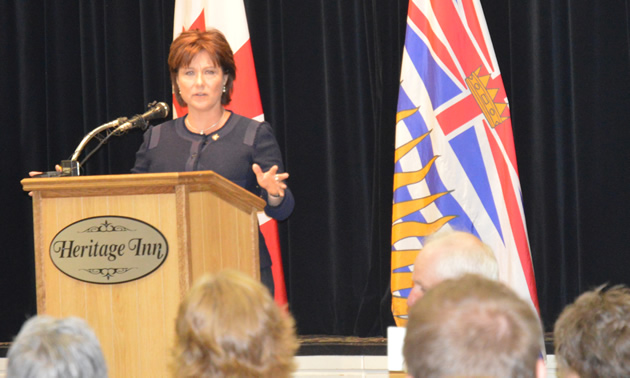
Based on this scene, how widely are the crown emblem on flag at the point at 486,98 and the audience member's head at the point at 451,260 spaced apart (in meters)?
1.90

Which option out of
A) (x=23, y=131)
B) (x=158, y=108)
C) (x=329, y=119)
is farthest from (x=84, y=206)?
(x=23, y=131)

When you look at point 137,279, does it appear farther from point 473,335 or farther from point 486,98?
point 486,98

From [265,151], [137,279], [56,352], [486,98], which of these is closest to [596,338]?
[56,352]

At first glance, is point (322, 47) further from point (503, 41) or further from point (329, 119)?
point (503, 41)

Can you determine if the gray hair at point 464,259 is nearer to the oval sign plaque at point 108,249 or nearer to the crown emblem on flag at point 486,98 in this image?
the oval sign plaque at point 108,249

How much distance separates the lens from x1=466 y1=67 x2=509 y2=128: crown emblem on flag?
3.95 meters

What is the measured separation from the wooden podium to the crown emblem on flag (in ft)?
6.70

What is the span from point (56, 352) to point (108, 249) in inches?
44.0

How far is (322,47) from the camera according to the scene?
4.51 meters

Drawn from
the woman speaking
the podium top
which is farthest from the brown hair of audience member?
the podium top

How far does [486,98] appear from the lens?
397 cm

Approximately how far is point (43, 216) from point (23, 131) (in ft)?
8.79

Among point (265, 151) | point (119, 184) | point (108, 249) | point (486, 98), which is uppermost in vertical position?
point (486, 98)

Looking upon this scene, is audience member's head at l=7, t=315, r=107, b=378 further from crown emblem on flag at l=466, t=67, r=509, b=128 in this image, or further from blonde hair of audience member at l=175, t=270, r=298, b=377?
crown emblem on flag at l=466, t=67, r=509, b=128
